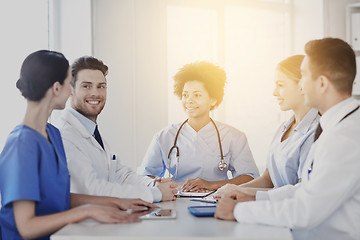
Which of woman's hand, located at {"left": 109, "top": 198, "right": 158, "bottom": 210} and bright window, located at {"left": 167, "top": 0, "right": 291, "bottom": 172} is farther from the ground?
bright window, located at {"left": 167, "top": 0, "right": 291, "bottom": 172}

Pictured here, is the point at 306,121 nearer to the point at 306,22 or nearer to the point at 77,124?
the point at 77,124

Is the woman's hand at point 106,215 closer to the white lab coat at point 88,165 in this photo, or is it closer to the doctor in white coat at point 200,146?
the white lab coat at point 88,165

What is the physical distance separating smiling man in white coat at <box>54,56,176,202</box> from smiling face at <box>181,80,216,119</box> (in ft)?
2.40

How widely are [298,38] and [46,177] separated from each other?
3.73m

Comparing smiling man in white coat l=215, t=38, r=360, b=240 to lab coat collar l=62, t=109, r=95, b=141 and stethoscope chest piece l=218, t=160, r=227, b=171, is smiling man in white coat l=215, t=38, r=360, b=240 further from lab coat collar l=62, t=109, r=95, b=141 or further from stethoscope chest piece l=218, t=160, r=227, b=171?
stethoscope chest piece l=218, t=160, r=227, b=171

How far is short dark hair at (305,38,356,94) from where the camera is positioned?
4.76ft

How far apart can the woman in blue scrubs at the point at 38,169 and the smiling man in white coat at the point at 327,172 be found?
1.56 ft

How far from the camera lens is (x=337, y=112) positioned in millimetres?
1445

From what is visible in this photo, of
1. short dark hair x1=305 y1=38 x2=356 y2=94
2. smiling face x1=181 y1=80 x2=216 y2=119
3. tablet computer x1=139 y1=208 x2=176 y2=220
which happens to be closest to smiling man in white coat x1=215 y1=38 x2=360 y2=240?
short dark hair x1=305 y1=38 x2=356 y2=94

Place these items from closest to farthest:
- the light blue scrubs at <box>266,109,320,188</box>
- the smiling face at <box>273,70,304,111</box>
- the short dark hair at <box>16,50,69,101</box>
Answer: the short dark hair at <box>16,50,69,101</box>, the light blue scrubs at <box>266,109,320,188</box>, the smiling face at <box>273,70,304,111</box>

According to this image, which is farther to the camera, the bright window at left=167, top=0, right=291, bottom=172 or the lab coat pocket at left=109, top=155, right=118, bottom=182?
the bright window at left=167, top=0, right=291, bottom=172

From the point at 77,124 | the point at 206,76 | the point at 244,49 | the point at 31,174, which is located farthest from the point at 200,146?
the point at 244,49

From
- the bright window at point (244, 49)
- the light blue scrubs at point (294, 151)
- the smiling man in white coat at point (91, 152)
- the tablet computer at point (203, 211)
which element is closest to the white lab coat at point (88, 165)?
the smiling man in white coat at point (91, 152)

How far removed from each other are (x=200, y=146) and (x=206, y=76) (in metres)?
0.50
